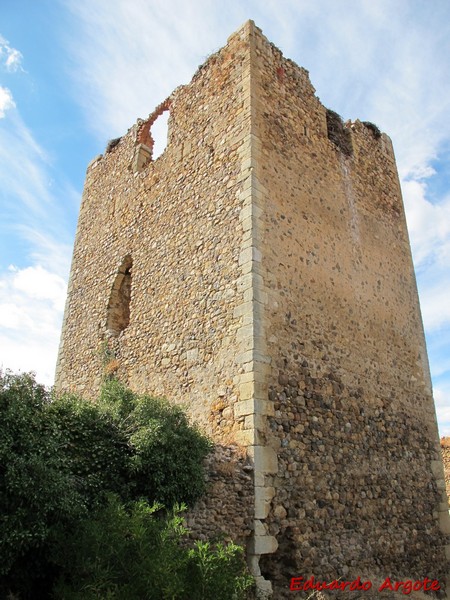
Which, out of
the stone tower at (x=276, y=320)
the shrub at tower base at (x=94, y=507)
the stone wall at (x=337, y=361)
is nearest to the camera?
the shrub at tower base at (x=94, y=507)

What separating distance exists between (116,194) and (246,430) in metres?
6.51

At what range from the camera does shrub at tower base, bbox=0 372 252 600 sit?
389cm

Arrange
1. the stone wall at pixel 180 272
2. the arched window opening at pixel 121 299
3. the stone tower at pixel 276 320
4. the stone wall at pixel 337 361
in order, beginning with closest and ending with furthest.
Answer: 1. the stone tower at pixel 276 320
2. the stone wall at pixel 337 361
3. the stone wall at pixel 180 272
4. the arched window opening at pixel 121 299

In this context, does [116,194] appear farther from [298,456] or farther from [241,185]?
[298,456]

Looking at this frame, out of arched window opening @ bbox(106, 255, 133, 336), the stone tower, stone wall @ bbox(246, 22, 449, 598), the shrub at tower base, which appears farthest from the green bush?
arched window opening @ bbox(106, 255, 133, 336)

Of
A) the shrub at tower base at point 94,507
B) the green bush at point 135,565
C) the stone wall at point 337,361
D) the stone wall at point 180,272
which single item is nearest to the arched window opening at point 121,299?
the stone wall at point 180,272

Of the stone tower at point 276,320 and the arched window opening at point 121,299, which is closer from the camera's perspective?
the stone tower at point 276,320

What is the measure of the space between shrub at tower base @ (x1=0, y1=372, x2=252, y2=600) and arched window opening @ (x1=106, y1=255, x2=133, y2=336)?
4.20m

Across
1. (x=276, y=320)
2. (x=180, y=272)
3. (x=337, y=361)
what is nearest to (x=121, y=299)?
(x=180, y=272)

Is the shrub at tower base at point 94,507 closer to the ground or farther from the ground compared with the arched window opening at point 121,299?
closer to the ground

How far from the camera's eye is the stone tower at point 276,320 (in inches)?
254

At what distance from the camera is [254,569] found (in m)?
5.66

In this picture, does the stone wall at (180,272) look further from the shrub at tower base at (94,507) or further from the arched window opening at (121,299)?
the shrub at tower base at (94,507)

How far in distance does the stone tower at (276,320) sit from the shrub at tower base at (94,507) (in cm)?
77
